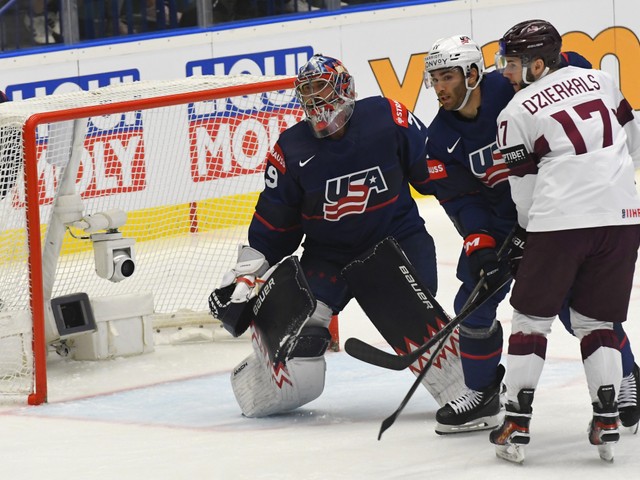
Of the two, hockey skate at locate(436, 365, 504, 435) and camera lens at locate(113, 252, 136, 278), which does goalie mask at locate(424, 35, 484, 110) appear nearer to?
hockey skate at locate(436, 365, 504, 435)

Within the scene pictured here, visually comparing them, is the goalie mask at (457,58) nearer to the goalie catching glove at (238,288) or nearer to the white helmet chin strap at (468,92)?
the white helmet chin strap at (468,92)

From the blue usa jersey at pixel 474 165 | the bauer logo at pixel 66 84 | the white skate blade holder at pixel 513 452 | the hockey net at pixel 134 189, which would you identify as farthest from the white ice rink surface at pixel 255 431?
the bauer logo at pixel 66 84

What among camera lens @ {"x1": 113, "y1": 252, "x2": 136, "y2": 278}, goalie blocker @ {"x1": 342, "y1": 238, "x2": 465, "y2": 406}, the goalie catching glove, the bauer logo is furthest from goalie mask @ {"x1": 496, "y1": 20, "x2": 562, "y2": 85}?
the bauer logo

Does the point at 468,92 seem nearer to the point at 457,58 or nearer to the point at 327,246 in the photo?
the point at 457,58

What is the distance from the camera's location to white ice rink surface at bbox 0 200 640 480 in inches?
116

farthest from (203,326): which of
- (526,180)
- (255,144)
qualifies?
(526,180)

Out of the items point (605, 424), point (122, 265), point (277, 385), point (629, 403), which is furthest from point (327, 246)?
point (122, 265)

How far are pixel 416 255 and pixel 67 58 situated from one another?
3.79m

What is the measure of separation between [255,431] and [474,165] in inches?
35.4

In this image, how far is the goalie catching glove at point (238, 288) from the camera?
11.5ft

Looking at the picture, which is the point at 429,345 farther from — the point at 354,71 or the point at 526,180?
the point at 354,71

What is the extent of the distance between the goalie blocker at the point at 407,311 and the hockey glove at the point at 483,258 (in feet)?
1.18

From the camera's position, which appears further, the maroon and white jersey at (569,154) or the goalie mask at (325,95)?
the goalie mask at (325,95)

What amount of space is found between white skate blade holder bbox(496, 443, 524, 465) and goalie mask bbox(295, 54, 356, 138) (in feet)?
3.25
